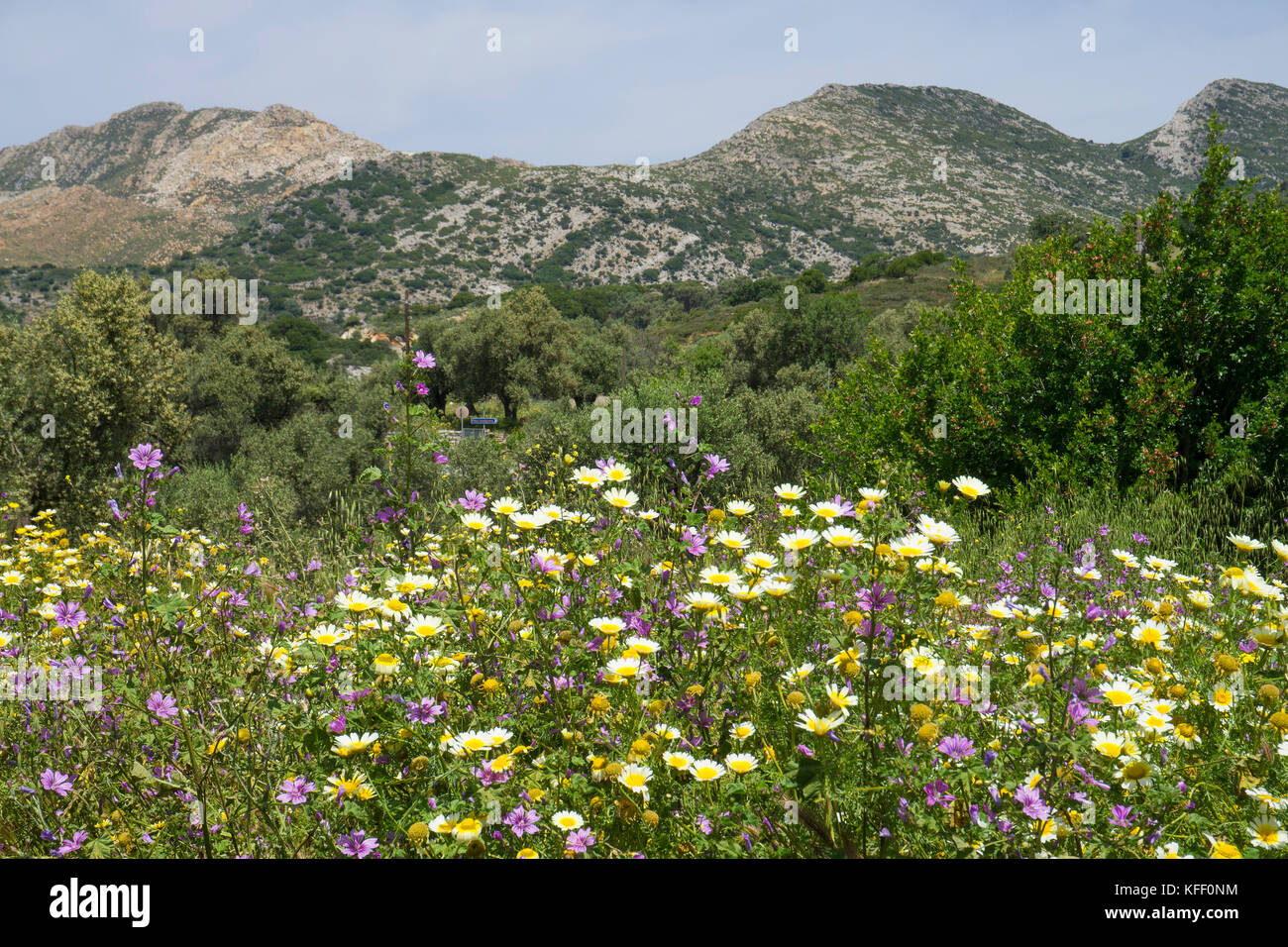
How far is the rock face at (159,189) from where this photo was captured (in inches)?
5354

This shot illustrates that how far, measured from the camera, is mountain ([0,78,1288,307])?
382 ft

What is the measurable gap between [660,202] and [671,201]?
1994mm

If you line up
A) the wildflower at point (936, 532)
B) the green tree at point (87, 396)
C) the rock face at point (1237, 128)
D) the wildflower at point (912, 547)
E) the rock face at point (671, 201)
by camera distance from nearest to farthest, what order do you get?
the wildflower at point (912, 547) < the wildflower at point (936, 532) < the green tree at point (87, 396) < the rock face at point (671, 201) < the rock face at point (1237, 128)

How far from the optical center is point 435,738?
194 centimetres

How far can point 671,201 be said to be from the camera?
130750 millimetres

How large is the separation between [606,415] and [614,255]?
368 feet

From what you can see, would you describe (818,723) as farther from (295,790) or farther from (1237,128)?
(1237,128)

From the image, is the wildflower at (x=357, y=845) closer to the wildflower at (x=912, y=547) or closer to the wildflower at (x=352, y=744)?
the wildflower at (x=352, y=744)

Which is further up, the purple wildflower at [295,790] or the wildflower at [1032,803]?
the wildflower at [1032,803]

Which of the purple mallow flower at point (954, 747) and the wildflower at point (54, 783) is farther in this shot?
the wildflower at point (54, 783)

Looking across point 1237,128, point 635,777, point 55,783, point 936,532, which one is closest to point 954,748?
point 936,532

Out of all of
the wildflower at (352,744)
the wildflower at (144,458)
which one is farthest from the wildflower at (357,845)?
the wildflower at (144,458)

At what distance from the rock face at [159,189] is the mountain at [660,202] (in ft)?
Answer: 2.68

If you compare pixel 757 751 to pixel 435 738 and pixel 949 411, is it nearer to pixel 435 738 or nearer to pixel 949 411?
pixel 435 738
